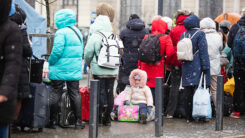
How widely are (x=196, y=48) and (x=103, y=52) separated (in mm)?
1919

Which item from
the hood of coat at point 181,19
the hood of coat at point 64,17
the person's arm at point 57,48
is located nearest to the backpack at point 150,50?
the hood of coat at point 181,19

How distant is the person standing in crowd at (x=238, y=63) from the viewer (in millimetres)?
9656

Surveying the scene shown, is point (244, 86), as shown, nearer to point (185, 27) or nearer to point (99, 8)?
point (185, 27)

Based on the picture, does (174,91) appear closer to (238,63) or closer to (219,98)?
(238,63)

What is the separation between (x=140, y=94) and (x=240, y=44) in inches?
83.6

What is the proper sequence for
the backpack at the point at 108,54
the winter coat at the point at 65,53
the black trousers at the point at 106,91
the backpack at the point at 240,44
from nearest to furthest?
the winter coat at the point at 65,53, the backpack at the point at 108,54, the black trousers at the point at 106,91, the backpack at the point at 240,44

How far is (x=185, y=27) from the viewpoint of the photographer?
30.7 feet

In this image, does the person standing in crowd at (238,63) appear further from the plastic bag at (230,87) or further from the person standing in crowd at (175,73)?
the person standing in crowd at (175,73)

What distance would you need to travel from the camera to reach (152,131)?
8359 mm

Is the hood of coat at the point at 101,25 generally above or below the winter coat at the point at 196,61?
above

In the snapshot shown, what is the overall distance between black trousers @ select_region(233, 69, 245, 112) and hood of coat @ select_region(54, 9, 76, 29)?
3615mm

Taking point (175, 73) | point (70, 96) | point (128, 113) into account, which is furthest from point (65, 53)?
point (175, 73)

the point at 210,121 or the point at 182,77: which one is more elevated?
the point at 182,77

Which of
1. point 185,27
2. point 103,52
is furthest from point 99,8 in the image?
point 185,27
